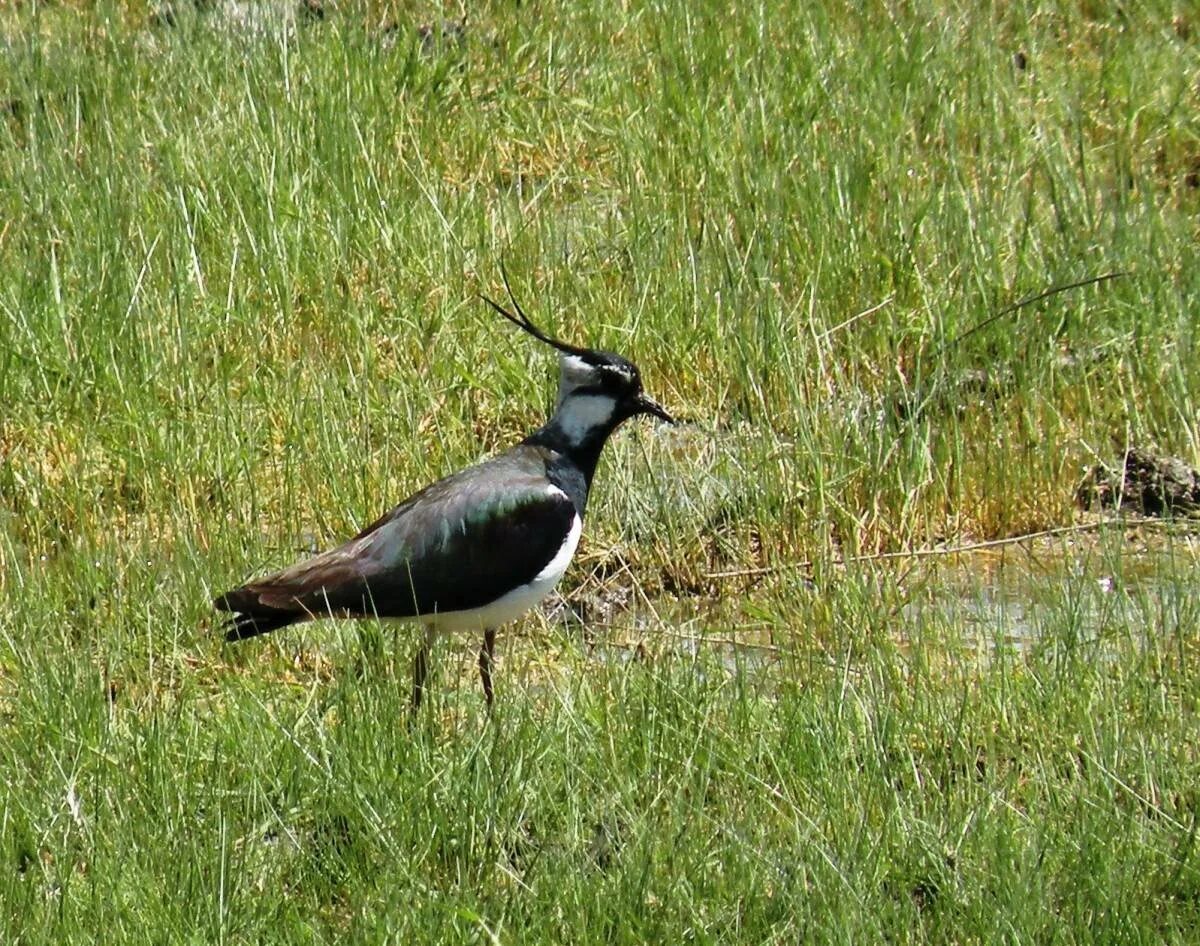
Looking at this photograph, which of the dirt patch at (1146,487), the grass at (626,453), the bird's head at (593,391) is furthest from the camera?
the dirt patch at (1146,487)

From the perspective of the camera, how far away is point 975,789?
4.13 meters

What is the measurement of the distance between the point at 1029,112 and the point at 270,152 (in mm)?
2803

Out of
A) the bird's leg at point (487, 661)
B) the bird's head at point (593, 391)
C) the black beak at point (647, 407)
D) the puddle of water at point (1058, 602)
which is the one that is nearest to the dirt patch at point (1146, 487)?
the puddle of water at point (1058, 602)

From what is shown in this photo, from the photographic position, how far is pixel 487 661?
16.9 feet

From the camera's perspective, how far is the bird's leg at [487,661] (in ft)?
16.2

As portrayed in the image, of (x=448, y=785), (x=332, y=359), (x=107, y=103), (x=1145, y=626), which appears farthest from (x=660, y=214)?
(x=448, y=785)

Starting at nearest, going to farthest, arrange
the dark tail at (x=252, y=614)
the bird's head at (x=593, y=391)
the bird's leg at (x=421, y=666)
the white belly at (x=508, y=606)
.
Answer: the bird's leg at (x=421, y=666), the dark tail at (x=252, y=614), the white belly at (x=508, y=606), the bird's head at (x=593, y=391)

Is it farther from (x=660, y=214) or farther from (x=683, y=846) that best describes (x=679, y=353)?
(x=683, y=846)

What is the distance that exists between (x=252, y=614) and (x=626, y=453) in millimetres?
1548

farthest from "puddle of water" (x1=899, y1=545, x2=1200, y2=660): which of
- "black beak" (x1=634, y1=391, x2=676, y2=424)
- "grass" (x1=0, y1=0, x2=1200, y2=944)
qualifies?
"black beak" (x1=634, y1=391, x2=676, y2=424)

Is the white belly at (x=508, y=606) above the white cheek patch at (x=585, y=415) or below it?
below

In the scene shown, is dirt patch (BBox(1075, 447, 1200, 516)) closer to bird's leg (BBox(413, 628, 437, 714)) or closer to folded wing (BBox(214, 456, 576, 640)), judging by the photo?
folded wing (BBox(214, 456, 576, 640))

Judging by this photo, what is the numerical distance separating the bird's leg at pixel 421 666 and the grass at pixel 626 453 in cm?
5

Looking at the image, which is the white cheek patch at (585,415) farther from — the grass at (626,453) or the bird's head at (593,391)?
the grass at (626,453)
